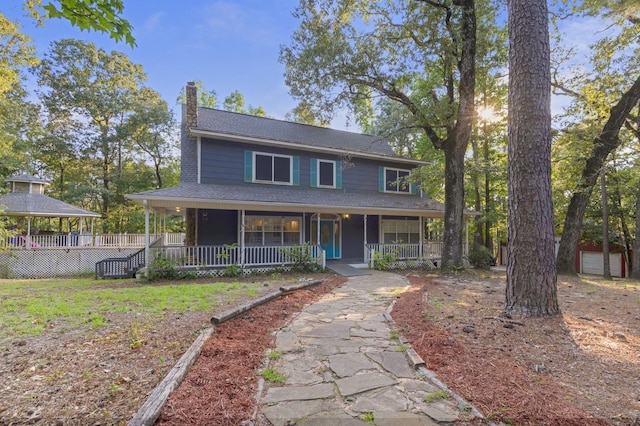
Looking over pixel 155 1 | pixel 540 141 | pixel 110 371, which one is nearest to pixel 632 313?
pixel 540 141

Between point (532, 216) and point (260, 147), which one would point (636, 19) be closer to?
point (532, 216)

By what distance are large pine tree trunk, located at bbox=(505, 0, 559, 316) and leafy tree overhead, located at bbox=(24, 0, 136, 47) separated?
5312mm

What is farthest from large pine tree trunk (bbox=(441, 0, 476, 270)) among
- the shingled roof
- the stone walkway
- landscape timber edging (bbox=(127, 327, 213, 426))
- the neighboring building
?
landscape timber edging (bbox=(127, 327, 213, 426))

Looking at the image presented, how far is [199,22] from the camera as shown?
9.42 metres

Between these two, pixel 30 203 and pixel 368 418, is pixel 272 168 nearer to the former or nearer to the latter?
pixel 368 418

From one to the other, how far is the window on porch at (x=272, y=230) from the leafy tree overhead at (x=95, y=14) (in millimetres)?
9618

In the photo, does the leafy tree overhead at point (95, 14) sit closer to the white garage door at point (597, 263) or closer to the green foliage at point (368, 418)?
the green foliage at point (368, 418)

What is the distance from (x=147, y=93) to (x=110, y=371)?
27106 millimetres

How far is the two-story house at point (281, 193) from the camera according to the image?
451 inches

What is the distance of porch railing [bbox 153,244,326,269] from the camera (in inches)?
424

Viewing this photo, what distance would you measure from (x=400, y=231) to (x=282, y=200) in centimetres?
669

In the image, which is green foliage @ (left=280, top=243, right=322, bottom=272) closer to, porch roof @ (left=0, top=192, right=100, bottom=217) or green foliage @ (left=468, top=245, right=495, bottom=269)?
green foliage @ (left=468, top=245, right=495, bottom=269)

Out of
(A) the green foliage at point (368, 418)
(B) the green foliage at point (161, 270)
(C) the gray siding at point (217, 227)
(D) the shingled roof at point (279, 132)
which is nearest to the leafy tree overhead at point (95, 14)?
→ (A) the green foliage at point (368, 418)

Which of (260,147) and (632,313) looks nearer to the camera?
(632,313)
